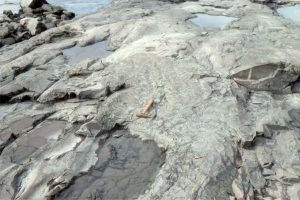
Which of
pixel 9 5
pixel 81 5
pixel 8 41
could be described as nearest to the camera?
pixel 8 41

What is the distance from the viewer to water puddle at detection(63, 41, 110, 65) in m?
7.14

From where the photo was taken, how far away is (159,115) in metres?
5.06

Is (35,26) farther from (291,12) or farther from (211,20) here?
(291,12)

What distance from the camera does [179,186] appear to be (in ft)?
12.9

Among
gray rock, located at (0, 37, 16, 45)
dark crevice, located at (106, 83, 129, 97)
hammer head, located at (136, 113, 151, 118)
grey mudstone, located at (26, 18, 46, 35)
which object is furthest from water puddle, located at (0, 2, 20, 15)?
hammer head, located at (136, 113, 151, 118)

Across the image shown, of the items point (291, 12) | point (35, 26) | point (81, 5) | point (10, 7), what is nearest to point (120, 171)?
point (291, 12)

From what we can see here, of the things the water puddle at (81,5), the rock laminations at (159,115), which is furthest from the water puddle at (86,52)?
the water puddle at (81,5)

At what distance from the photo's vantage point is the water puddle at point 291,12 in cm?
867

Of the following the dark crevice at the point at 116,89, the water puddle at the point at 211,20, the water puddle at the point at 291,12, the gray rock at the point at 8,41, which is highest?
the water puddle at the point at 211,20

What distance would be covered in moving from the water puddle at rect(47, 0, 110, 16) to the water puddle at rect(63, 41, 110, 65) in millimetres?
4499

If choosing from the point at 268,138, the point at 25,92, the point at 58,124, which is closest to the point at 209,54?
the point at 268,138

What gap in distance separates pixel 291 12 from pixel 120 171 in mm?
6700

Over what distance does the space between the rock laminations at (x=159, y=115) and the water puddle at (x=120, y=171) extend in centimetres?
1

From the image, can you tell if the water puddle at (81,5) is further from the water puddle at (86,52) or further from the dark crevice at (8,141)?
the dark crevice at (8,141)
